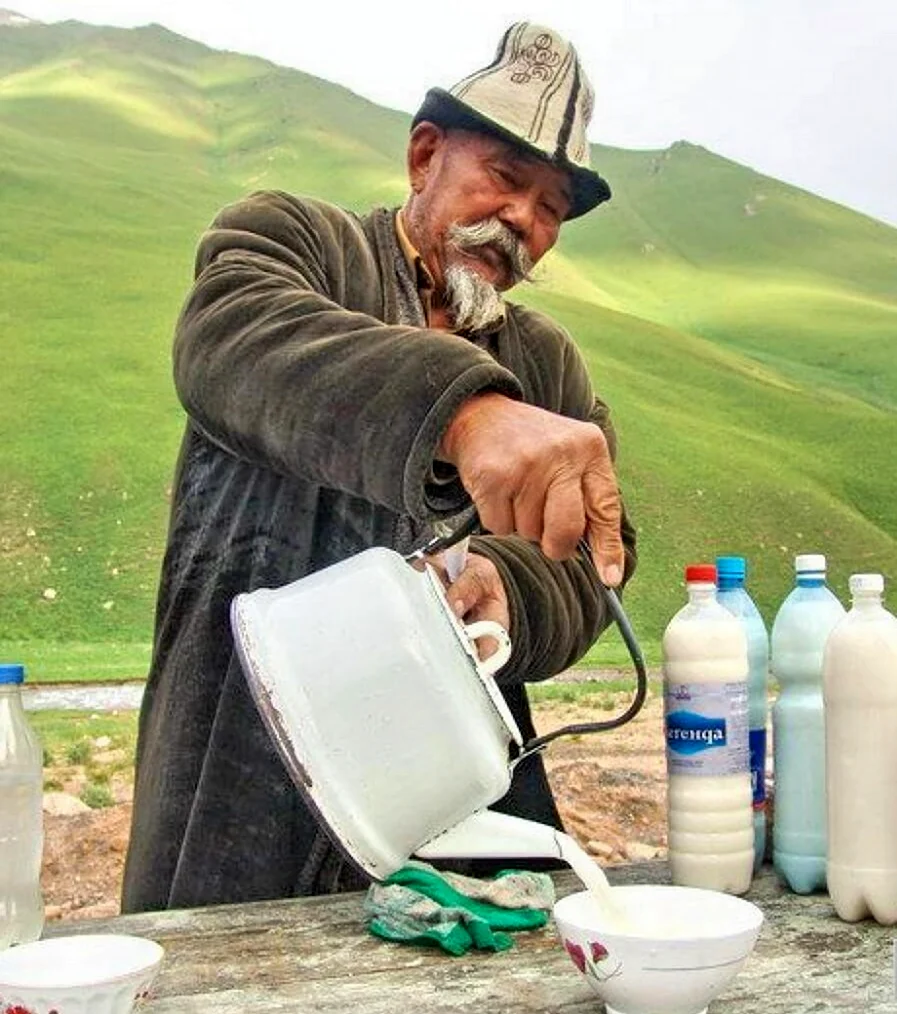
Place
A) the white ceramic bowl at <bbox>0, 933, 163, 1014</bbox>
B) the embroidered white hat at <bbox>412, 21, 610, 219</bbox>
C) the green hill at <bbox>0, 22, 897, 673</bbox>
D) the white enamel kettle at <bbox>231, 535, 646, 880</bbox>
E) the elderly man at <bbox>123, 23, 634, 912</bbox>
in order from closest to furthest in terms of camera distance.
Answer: the white ceramic bowl at <bbox>0, 933, 163, 1014</bbox>
the white enamel kettle at <bbox>231, 535, 646, 880</bbox>
the elderly man at <bbox>123, 23, 634, 912</bbox>
the embroidered white hat at <bbox>412, 21, 610, 219</bbox>
the green hill at <bbox>0, 22, 897, 673</bbox>

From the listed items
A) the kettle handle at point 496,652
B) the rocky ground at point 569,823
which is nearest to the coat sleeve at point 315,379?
the kettle handle at point 496,652

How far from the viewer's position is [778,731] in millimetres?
1596

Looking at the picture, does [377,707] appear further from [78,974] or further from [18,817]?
[18,817]

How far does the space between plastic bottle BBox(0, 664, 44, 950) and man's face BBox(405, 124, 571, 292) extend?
922mm

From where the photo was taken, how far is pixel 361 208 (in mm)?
31844

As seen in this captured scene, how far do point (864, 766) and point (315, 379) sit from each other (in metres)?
0.68

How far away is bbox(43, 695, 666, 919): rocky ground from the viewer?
5.07m

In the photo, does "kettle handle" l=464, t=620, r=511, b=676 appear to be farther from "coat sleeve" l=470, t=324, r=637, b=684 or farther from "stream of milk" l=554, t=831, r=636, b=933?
"coat sleeve" l=470, t=324, r=637, b=684

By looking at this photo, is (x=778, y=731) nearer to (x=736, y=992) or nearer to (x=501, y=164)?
(x=736, y=992)

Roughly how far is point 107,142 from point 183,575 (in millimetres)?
41972

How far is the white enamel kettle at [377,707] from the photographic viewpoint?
1.13 meters

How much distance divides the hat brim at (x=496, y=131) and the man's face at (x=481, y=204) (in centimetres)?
1

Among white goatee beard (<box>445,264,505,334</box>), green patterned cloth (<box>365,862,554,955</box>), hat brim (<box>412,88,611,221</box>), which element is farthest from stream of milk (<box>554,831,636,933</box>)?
hat brim (<box>412,88,611,221</box>)

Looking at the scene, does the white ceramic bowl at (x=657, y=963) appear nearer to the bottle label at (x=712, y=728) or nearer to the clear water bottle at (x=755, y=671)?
the bottle label at (x=712, y=728)
